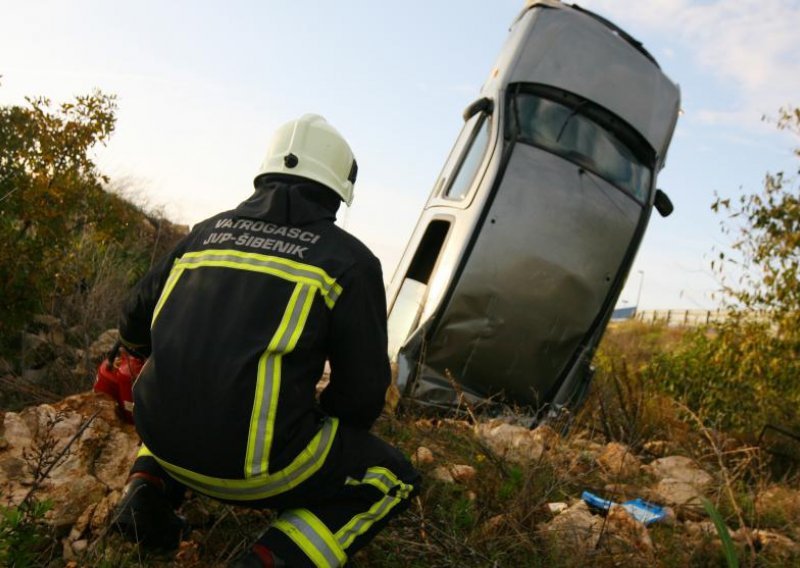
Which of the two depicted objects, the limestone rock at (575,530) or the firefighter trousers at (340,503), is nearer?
the firefighter trousers at (340,503)

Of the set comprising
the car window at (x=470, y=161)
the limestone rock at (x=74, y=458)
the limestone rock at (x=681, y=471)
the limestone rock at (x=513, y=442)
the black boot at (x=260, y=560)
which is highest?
the car window at (x=470, y=161)

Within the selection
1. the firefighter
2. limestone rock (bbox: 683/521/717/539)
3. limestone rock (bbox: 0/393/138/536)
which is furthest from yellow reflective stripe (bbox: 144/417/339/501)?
limestone rock (bbox: 683/521/717/539)

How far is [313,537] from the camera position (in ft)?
7.43

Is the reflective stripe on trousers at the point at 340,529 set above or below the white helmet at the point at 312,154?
below

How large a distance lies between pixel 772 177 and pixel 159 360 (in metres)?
6.17

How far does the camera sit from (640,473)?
468cm

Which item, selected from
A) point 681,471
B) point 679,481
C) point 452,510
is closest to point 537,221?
point 681,471

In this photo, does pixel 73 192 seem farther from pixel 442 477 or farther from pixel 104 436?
pixel 442 477

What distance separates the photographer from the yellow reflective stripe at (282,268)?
2.23m

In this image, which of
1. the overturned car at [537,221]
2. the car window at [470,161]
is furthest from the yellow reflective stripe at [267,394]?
the car window at [470,161]

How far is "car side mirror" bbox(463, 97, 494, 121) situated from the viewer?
6121 mm

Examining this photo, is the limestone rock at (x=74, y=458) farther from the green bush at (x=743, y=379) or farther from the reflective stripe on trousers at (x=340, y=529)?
the green bush at (x=743, y=379)

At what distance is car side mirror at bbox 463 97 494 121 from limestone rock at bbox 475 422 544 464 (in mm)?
2658

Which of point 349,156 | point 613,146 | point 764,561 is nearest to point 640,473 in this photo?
point 764,561
